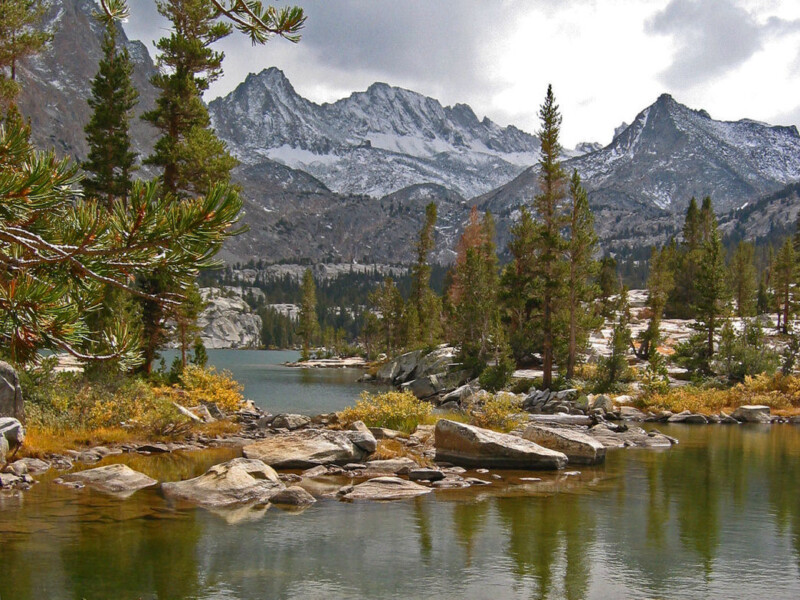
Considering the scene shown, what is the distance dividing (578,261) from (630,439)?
19785 millimetres

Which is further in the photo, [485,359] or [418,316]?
[418,316]

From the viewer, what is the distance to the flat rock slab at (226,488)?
1588 centimetres

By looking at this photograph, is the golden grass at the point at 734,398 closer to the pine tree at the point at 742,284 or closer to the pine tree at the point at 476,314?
the pine tree at the point at 476,314

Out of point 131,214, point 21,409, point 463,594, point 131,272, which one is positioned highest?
point 131,214

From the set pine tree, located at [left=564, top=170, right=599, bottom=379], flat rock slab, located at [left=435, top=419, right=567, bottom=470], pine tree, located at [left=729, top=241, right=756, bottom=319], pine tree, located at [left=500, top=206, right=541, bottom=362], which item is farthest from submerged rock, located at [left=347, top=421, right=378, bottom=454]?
pine tree, located at [left=729, top=241, right=756, bottom=319]

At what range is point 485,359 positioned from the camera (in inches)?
2109

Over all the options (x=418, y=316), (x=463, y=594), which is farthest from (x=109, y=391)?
(x=418, y=316)

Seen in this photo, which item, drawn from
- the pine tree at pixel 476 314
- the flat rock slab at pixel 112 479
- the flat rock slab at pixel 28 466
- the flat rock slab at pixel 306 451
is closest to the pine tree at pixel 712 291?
the pine tree at pixel 476 314

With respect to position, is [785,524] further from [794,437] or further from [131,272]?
[794,437]

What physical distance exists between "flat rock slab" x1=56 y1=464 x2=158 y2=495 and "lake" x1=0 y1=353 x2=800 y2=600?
62 cm

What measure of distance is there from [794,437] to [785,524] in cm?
1799

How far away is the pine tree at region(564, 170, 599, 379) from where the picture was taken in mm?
45156

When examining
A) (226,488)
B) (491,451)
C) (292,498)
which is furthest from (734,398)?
(226,488)

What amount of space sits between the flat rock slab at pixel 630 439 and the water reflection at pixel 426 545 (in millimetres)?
8688
